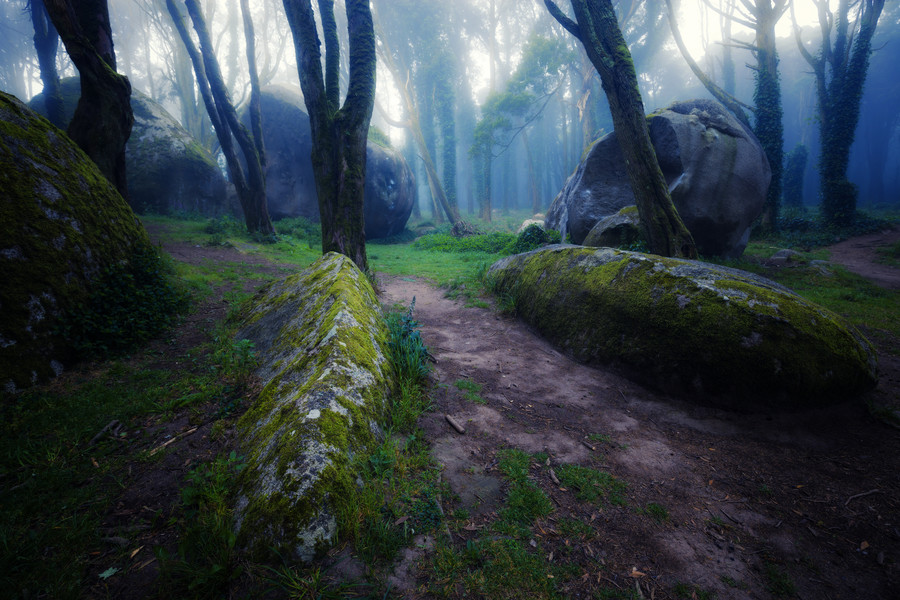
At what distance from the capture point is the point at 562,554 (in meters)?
1.92

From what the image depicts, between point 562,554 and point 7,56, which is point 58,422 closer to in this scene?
point 562,554

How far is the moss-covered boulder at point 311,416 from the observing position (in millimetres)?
1672

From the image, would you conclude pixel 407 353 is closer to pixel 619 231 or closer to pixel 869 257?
pixel 619 231

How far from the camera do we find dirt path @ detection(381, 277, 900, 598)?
1889mm

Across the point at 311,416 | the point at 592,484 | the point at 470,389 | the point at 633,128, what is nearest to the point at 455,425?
the point at 470,389

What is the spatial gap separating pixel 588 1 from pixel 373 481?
9.86m

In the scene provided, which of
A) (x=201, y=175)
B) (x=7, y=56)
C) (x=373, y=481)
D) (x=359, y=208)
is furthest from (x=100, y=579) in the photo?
(x=7, y=56)

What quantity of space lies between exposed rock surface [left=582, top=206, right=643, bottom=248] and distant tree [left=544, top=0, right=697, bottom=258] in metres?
1.00

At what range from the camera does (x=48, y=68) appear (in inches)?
531

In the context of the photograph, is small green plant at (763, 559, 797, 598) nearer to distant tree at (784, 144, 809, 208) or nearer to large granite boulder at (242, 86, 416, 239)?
large granite boulder at (242, 86, 416, 239)

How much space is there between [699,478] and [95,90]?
31.9 ft

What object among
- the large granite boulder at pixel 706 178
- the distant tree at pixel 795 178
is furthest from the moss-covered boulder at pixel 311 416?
the distant tree at pixel 795 178

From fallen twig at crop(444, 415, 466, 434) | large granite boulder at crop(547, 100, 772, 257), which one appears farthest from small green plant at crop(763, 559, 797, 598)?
large granite boulder at crop(547, 100, 772, 257)

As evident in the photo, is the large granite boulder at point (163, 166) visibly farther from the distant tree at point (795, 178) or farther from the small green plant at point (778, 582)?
the distant tree at point (795, 178)
